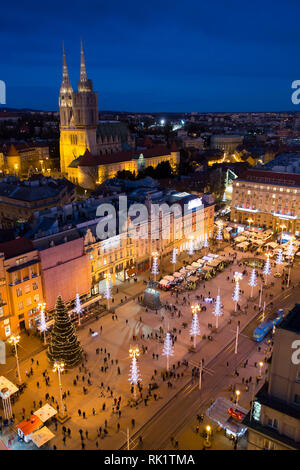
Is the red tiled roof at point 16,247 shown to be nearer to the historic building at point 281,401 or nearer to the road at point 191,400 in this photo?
the road at point 191,400

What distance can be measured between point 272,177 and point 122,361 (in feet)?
221

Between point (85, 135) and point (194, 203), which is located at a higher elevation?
point (85, 135)

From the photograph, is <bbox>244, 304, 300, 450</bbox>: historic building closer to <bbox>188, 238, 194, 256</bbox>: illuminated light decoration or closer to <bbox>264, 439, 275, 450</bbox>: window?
<bbox>264, 439, 275, 450</bbox>: window

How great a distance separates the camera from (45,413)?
114ft

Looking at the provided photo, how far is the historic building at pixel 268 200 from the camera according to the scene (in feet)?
294

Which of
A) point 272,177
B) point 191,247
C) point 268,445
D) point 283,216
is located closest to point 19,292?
point 268,445

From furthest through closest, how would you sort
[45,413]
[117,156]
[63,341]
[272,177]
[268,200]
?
[117,156], [272,177], [268,200], [63,341], [45,413]

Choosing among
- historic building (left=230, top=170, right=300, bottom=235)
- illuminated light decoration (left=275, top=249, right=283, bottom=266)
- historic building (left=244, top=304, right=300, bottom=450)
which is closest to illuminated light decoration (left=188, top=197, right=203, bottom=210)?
illuminated light decoration (left=275, top=249, right=283, bottom=266)

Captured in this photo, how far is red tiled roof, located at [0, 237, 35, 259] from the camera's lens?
1871 inches

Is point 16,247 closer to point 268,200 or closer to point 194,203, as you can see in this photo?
point 194,203

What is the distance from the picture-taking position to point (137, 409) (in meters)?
37.1

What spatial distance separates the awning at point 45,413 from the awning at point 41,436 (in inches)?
41.7

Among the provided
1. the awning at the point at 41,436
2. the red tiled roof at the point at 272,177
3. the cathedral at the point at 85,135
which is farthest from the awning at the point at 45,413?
the cathedral at the point at 85,135
